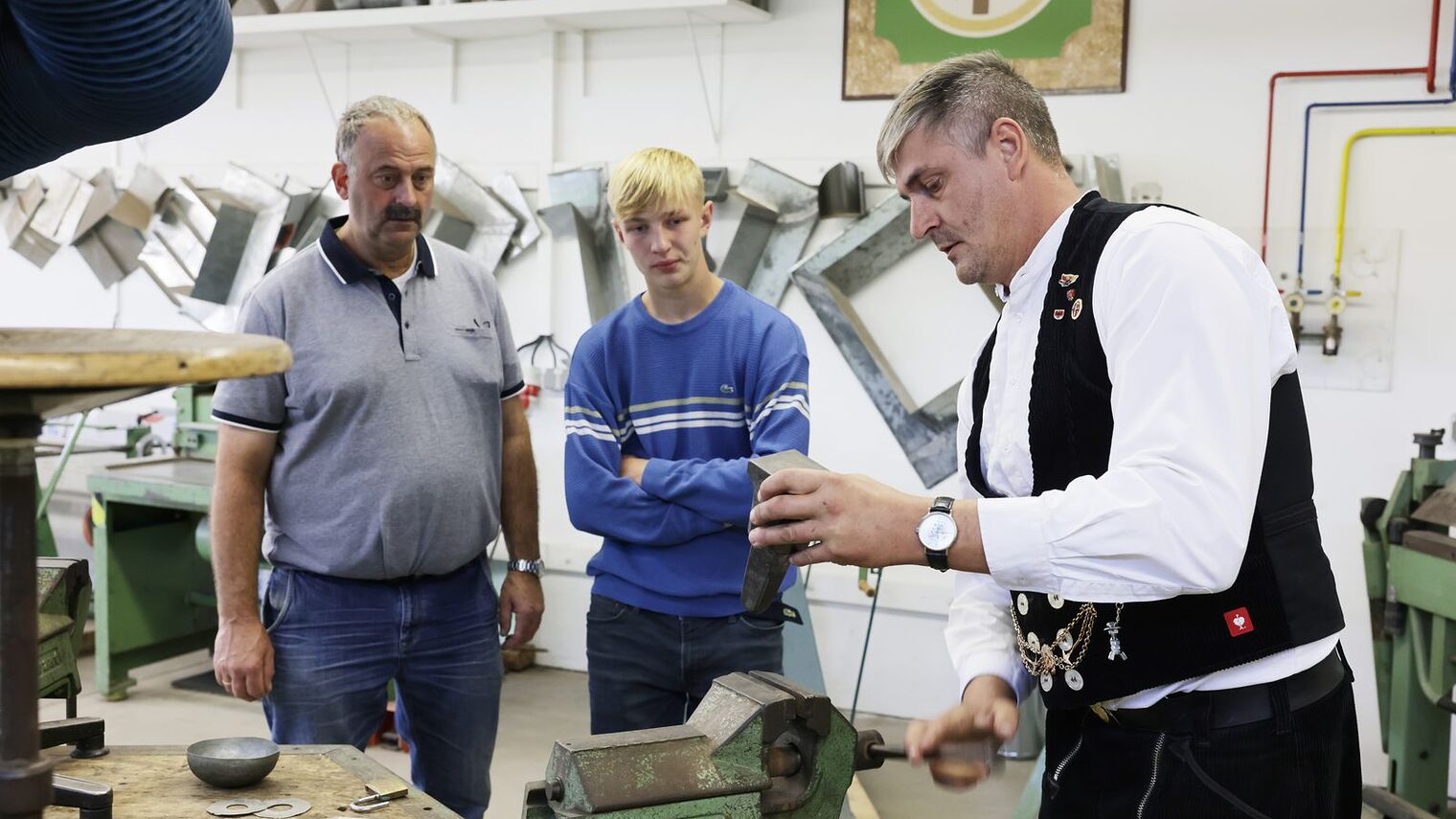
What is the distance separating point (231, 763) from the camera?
4.73ft

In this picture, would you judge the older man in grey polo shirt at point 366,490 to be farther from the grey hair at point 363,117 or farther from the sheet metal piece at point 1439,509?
the sheet metal piece at point 1439,509

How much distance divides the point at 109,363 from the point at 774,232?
10.7ft

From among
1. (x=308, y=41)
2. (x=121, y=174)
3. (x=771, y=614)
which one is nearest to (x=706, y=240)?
(x=308, y=41)

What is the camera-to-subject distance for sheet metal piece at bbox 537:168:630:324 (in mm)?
4156

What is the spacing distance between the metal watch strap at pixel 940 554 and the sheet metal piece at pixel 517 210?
10.5ft

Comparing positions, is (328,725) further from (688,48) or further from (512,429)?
(688,48)

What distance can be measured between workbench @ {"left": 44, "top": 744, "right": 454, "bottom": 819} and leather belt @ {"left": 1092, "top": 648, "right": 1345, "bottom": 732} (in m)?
0.78

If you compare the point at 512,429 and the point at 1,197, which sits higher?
the point at 1,197

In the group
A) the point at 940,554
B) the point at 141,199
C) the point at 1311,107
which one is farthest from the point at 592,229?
the point at 940,554

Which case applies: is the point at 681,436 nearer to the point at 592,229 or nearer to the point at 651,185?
the point at 651,185

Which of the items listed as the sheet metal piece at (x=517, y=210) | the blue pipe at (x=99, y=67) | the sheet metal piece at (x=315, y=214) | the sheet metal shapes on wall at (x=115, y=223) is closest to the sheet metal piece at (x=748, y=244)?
the sheet metal piece at (x=517, y=210)

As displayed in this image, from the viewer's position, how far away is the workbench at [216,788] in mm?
1392

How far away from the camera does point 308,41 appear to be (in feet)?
14.9

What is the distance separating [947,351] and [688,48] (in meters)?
1.28
